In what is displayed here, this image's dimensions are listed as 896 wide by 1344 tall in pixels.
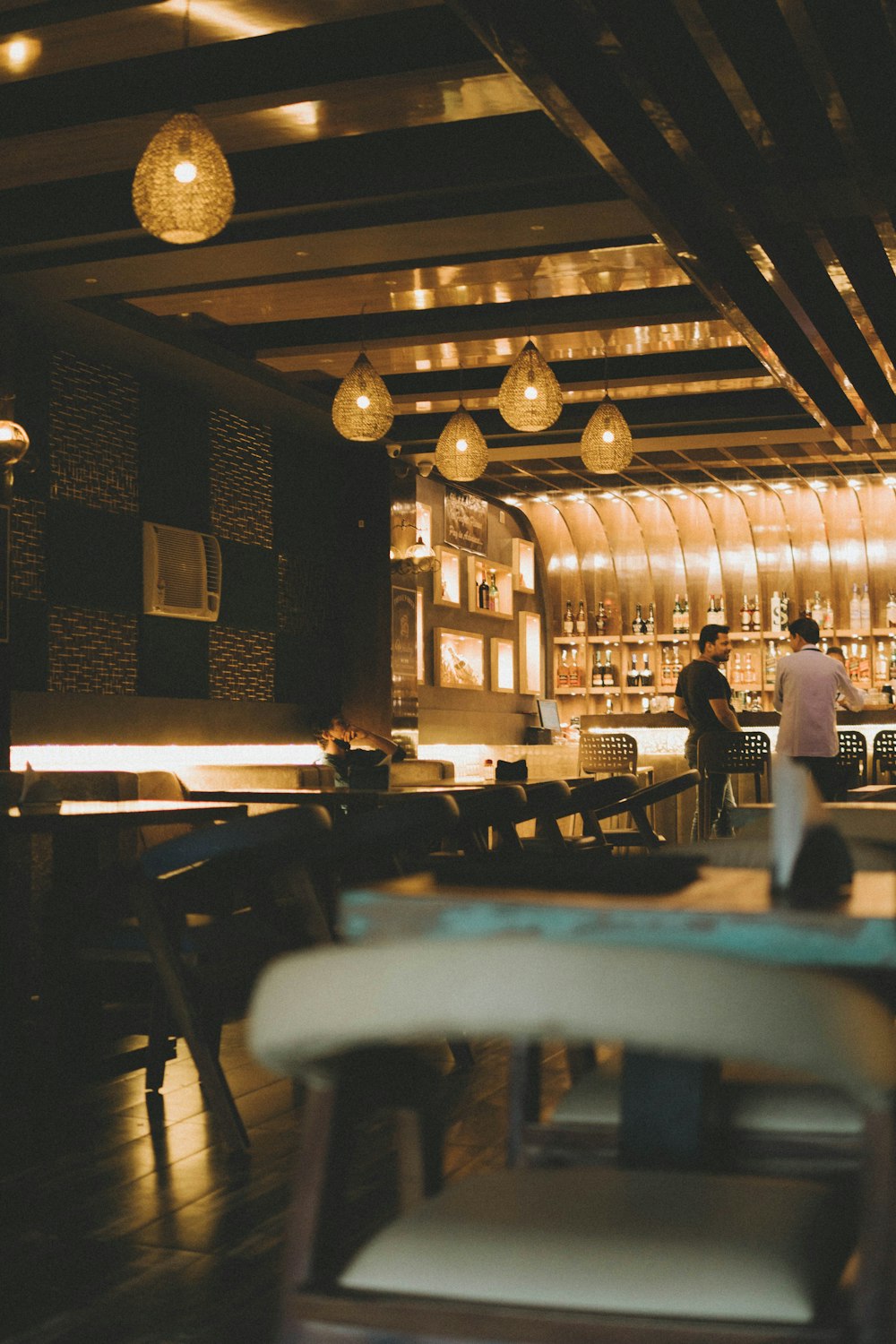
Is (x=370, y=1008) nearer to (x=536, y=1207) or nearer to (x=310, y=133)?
(x=536, y=1207)

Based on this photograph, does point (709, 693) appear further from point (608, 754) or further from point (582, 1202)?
point (582, 1202)

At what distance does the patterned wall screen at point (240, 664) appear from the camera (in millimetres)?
8906

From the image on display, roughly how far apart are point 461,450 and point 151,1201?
5224 millimetres

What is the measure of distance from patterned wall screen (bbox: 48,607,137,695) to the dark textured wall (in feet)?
0.03

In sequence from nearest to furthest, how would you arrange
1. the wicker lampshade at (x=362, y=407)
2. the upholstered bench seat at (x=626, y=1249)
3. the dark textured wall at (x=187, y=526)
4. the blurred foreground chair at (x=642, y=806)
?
the upholstered bench seat at (x=626, y=1249), the blurred foreground chair at (x=642, y=806), the wicker lampshade at (x=362, y=407), the dark textured wall at (x=187, y=526)

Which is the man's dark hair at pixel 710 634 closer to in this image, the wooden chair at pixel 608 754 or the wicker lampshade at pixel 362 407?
the wooden chair at pixel 608 754

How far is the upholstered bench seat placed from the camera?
96 cm

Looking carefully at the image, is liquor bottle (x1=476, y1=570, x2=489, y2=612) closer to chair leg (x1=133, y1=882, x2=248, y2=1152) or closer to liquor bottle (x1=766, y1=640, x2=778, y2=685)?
liquor bottle (x1=766, y1=640, x2=778, y2=685)

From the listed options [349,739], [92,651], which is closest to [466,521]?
[349,739]

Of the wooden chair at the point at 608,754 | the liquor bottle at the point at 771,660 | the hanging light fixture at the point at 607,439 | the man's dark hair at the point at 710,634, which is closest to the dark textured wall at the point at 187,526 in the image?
the wooden chair at the point at 608,754

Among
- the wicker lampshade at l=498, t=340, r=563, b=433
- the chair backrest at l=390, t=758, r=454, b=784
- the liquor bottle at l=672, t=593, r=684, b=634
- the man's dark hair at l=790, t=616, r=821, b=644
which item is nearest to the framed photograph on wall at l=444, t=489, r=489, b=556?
the liquor bottle at l=672, t=593, r=684, b=634

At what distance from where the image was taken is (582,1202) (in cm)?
117

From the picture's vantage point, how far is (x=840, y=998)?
83 centimetres

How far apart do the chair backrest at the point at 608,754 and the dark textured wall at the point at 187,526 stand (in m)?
1.53
